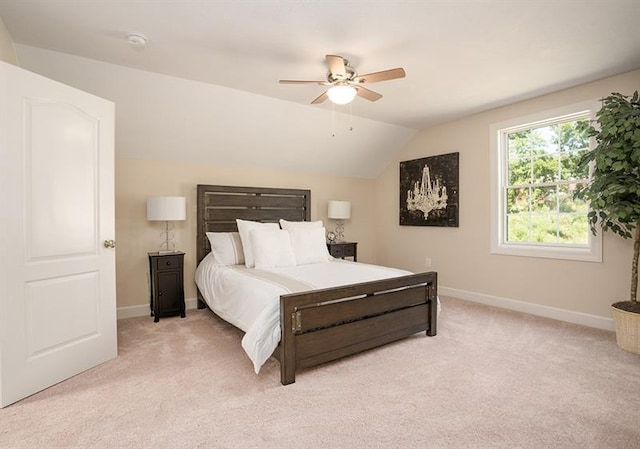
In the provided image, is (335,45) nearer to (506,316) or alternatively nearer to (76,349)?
(76,349)

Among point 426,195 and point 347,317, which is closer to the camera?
point 347,317

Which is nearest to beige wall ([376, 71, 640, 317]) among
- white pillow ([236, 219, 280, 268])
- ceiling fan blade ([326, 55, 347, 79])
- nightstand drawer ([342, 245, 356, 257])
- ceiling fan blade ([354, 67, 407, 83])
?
nightstand drawer ([342, 245, 356, 257])

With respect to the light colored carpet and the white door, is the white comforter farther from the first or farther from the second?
the white door

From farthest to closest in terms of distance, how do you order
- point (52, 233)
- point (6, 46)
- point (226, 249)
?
point (226, 249)
point (6, 46)
point (52, 233)

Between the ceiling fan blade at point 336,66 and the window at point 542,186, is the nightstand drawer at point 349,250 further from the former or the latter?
the ceiling fan blade at point 336,66

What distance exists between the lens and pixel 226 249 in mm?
3996

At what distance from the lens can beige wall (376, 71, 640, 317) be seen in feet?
11.6

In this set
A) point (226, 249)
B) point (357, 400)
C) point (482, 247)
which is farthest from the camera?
point (482, 247)

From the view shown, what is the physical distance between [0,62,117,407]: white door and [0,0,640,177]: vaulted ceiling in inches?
23.3

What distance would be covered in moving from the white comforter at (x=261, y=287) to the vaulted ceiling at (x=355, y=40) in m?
1.92

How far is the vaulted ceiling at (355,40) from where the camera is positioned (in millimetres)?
2301

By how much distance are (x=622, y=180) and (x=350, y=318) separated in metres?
2.60

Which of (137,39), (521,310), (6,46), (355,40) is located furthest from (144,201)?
(521,310)

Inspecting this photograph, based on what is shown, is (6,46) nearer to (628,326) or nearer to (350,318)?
(350,318)
